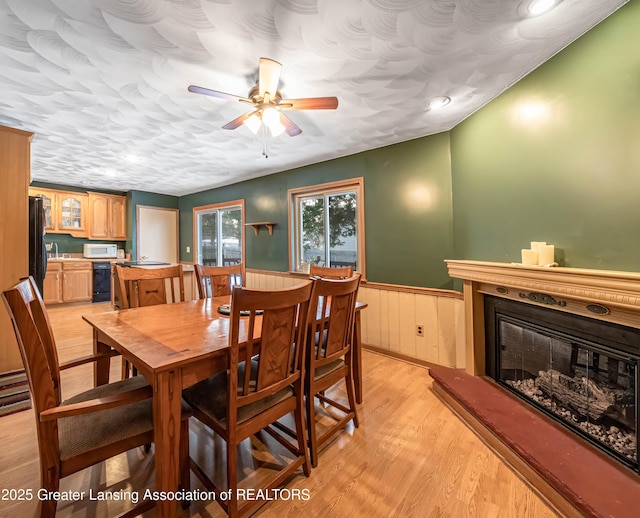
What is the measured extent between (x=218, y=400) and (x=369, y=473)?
0.95m

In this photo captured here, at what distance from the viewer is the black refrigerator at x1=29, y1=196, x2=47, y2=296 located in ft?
9.45

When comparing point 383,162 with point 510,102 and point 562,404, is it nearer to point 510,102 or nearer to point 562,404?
point 510,102

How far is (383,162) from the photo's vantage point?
329cm

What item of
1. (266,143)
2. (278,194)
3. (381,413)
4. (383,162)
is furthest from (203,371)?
(278,194)

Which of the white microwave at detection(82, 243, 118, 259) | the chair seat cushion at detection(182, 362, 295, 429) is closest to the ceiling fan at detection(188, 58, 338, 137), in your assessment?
the chair seat cushion at detection(182, 362, 295, 429)

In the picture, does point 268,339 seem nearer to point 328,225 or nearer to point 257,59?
point 257,59

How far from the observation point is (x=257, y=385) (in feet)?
4.25

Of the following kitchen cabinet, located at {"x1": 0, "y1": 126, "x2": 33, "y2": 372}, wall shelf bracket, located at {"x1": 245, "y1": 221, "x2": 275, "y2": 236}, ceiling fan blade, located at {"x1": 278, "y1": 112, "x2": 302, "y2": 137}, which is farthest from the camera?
wall shelf bracket, located at {"x1": 245, "y1": 221, "x2": 275, "y2": 236}

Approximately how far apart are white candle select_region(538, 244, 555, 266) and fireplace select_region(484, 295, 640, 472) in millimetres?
324

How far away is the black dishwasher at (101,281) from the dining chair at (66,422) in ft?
17.7

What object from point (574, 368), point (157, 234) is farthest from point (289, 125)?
point (157, 234)

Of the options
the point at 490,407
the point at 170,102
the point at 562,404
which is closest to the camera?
the point at 562,404

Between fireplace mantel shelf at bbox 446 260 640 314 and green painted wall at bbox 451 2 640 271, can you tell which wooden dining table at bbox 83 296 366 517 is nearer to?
fireplace mantel shelf at bbox 446 260 640 314

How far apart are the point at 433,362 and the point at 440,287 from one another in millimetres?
778
